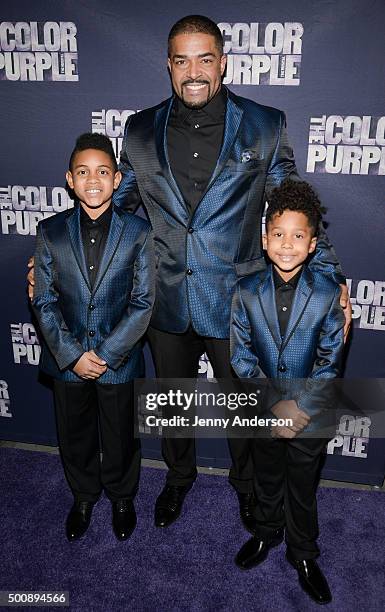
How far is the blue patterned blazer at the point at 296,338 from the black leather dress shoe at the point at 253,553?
0.73m

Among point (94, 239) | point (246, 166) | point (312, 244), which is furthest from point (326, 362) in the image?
point (94, 239)

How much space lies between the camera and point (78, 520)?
9.62 feet

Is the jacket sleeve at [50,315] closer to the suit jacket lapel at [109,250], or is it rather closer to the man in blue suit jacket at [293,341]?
the suit jacket lapel at [109,250]

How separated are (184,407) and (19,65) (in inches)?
78.2

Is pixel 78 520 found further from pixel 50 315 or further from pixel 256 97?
pixel 256 97

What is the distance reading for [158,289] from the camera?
2.70 metres

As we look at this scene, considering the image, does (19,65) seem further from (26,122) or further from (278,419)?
(278,419)

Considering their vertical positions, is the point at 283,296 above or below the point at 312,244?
below

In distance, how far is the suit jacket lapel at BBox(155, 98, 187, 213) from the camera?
2514mm

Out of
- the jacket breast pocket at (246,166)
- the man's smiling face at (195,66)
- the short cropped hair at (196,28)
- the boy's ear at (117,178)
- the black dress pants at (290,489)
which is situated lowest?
the black dress pants at (290,489)

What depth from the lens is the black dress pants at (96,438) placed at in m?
2.72

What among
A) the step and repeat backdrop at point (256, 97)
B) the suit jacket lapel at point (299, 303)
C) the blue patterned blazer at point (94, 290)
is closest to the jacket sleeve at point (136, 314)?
the blue patterned blazer at point (94, 290)

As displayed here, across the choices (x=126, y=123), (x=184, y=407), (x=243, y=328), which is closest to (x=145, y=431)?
(x=184, y=407)

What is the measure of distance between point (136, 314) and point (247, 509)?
1201mm
